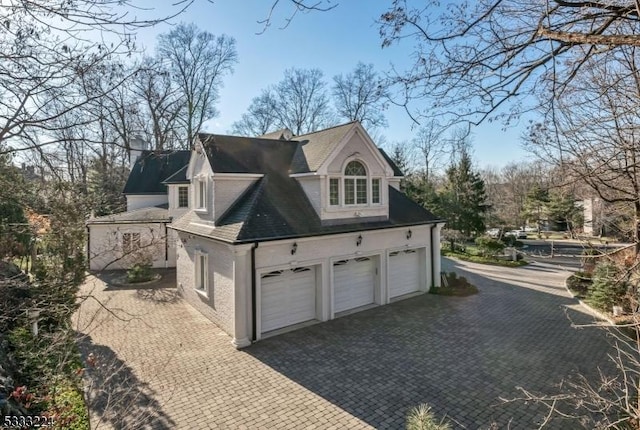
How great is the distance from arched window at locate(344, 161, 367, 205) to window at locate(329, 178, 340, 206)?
371 mm

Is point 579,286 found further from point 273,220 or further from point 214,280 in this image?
point 214,280

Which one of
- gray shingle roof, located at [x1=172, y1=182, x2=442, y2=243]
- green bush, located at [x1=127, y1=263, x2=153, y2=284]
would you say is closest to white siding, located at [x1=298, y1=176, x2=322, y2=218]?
gray shingle roof, located at [x1=172, y1=182, x2=442, y2=243]

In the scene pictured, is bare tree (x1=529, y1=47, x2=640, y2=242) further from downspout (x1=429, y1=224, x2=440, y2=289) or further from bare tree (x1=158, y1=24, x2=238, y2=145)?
bare tree (x1=158, y1=24, x2=238, y2=145)

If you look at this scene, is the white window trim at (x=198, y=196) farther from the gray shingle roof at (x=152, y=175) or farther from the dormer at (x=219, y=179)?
the gray shingle roof at (x=152, y=175)

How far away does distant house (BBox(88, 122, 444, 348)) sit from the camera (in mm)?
11797

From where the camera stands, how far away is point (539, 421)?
741 centimetres

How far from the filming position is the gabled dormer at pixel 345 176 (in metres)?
13.8

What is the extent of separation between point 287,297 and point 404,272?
6.63 metres

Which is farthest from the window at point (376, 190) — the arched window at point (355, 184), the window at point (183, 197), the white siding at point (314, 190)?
the window at point (183, 197)

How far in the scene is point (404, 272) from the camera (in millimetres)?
16594

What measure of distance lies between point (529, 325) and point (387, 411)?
8.72 m

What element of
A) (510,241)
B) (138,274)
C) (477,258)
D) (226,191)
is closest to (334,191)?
(226,191)

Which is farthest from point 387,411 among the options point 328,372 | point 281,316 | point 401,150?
point 401,150

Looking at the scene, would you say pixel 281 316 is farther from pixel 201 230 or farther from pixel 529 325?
pixel 529 325
